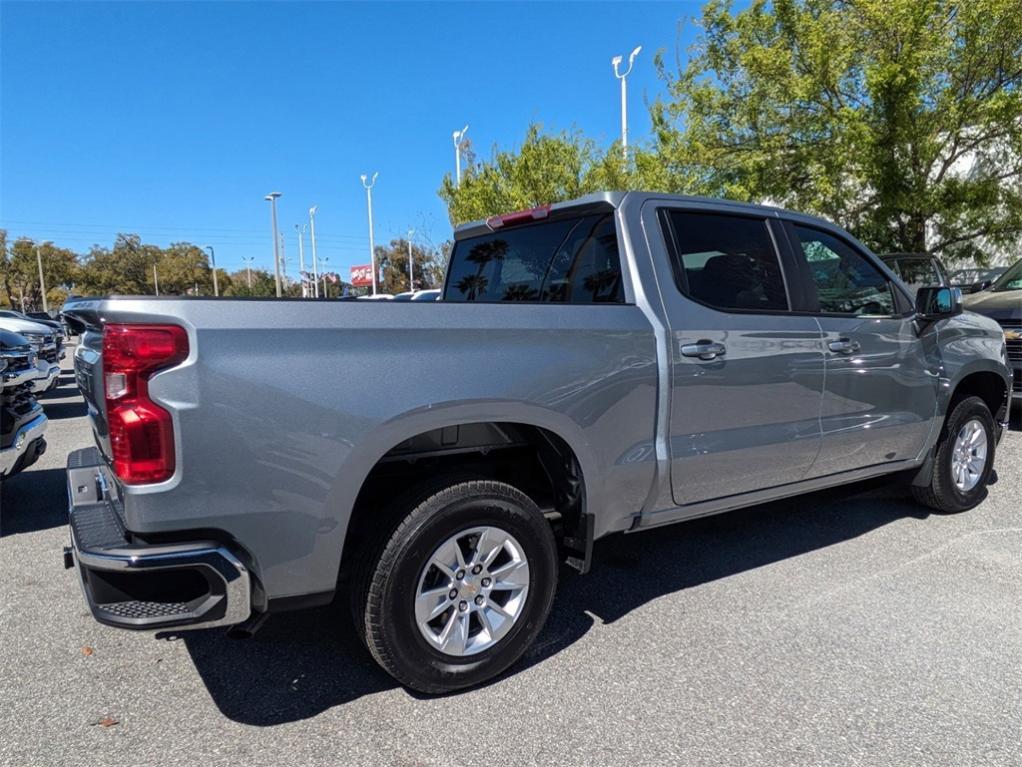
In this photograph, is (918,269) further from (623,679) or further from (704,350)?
(623,679)

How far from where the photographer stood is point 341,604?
366 centimetres

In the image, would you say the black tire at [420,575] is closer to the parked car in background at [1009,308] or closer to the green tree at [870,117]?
the parked car in background at [1009,308]

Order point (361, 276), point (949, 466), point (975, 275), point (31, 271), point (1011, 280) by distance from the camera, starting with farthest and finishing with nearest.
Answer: point (361, 276) < point (31, 271) < point (975, 275) < point (1011, 280) < point (949, 466)

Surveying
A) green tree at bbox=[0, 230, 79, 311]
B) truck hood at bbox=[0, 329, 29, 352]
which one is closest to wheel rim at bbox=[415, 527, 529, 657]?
truck hood at bbox=[0, 329, 29, 352]

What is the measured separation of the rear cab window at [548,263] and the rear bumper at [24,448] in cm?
298

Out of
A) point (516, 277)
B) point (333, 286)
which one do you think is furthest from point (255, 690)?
point (333, 286)

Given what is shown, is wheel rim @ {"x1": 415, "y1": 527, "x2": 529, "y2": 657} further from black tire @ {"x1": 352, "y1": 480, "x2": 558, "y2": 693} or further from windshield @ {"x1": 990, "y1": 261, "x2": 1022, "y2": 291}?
windshield @ {"x1": 990, "y1": 261, "x2": 1022, "y2": 291}

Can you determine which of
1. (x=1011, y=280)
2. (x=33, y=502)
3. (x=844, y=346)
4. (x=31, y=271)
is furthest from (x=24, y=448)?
(x=31, y=271)

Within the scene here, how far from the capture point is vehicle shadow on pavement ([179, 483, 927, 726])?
277 centimetres

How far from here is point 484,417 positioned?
2613 millimetres

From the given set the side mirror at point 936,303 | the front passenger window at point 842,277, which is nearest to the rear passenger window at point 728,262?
the front passenger window at point 842,277

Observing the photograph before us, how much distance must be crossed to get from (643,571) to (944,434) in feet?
7.81

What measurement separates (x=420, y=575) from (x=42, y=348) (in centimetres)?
1068

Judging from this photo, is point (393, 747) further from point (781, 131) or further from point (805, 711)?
point (781, 131)
